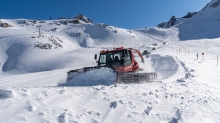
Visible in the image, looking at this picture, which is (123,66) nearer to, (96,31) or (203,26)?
(96,31)

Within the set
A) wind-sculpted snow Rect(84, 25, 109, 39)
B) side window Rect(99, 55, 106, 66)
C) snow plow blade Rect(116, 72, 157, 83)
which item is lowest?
snow plow blade Rect(116, 72, 157, 83)

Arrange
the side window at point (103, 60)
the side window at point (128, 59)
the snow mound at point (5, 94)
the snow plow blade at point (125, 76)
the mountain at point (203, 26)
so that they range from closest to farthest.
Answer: the snow mound at point (5, 94)
the snow plow blade at point (125, 76)
the side window at point (128, 59)
the side window at point (103, 60)
the mountain at point (203, 26)

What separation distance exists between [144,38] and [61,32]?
2425cm

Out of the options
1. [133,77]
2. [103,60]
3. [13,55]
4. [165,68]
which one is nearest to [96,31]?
[13,55]

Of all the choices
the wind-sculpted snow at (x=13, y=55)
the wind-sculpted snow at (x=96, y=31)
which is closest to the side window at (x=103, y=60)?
the wind-sculpted snow at (x=13, y=55)

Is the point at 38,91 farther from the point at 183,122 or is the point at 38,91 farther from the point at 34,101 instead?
the point at 183,122

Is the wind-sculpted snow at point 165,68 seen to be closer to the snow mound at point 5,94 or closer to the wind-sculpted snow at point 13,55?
the snow mound at point 5,94

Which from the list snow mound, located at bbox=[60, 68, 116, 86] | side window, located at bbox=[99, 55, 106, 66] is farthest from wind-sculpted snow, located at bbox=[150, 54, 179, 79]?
snow mound, located at bbox=[60, 68, 116, 86]

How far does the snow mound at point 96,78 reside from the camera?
839 cm

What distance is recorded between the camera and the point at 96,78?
8547 millimetres

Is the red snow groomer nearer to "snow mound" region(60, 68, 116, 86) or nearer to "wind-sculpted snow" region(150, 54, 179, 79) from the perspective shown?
"snow mound" region(60, 68, 116, 86)

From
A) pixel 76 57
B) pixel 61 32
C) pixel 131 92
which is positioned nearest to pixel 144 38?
pixel 61 32

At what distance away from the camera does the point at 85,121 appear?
4.48 m

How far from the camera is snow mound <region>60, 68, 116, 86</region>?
8.39 metres
